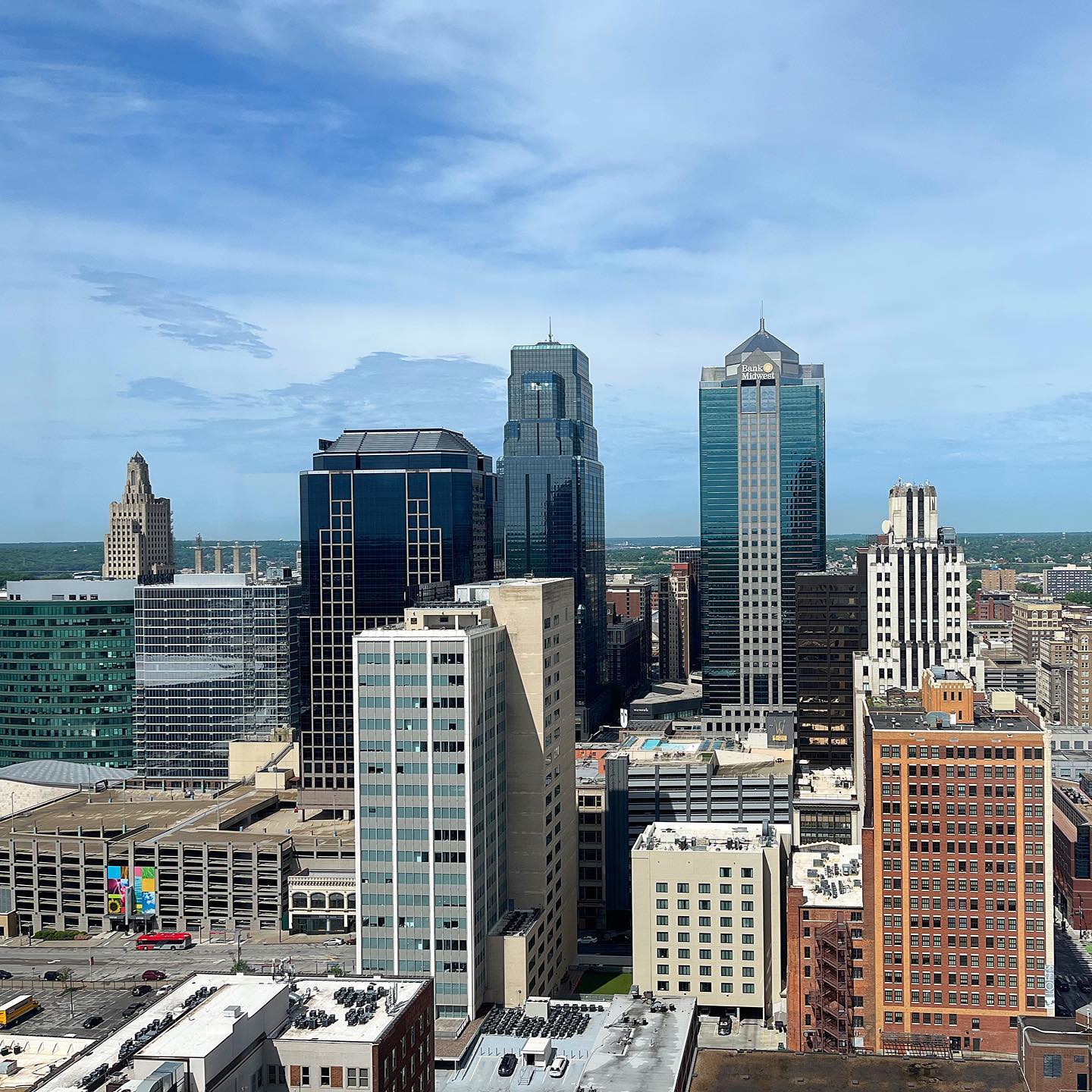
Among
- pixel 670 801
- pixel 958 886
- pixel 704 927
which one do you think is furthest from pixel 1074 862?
pixel 704 927

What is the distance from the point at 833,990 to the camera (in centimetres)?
11956

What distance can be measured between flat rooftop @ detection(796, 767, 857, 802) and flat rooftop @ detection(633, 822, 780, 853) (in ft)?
92.6

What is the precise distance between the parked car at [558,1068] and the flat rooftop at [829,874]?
120 feet

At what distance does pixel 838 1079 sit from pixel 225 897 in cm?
9954

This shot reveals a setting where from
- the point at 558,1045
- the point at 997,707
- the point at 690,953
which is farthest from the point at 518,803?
the point at 997,707

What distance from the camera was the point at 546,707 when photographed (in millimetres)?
131625

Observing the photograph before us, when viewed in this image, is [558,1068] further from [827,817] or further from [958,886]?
[827,817]

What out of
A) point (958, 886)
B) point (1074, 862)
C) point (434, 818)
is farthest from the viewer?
point (1074, 862)

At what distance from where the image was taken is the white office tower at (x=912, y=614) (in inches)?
7303

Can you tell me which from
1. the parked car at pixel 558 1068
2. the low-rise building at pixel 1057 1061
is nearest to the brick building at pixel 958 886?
the low-rise building at pixel 1057 1061

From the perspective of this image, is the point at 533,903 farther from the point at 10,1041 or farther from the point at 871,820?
the point at 10,1041

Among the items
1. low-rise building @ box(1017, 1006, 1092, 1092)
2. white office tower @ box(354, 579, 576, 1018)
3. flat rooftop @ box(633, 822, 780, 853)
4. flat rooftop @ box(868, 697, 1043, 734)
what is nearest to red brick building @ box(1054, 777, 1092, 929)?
flat rooftop @ box(868, 697, 1043, 734)

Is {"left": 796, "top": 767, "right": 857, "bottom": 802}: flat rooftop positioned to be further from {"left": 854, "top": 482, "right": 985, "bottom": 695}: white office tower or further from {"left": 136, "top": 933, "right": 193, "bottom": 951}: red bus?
{"left": 136, "top": 933, "right": 193, "bottom": 951}: red bus

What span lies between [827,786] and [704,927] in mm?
53363
